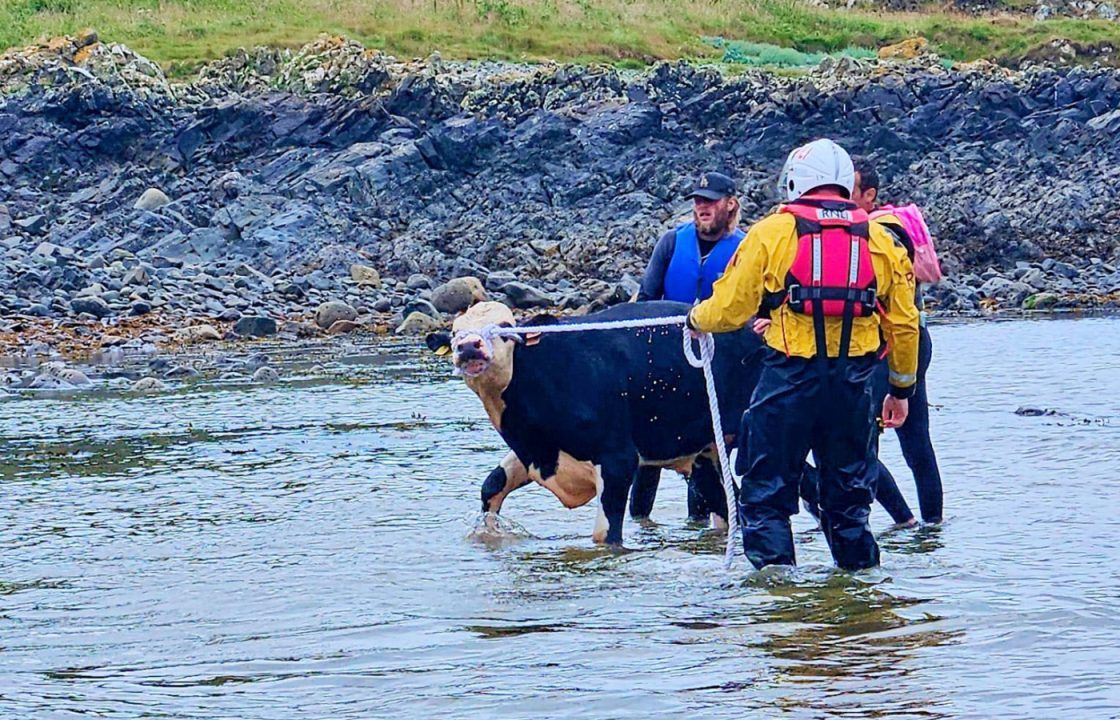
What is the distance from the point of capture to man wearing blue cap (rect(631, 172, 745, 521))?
348 inches

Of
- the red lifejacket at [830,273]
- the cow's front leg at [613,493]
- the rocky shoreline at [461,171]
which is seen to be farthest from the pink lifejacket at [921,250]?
the rocky shoreline at [461,171]

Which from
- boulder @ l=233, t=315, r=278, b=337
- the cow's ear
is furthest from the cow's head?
boulder @ l=233, t=315, r=278, b=337

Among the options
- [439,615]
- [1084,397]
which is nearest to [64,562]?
[439,615]

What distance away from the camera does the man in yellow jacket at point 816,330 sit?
21.7 feet

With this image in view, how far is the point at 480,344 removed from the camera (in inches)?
320

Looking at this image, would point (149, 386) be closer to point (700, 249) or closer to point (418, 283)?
point (700, 249)

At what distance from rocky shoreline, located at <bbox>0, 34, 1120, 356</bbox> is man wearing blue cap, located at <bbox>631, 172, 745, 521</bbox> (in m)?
15.3

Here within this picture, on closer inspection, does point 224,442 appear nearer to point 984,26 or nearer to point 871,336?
point 871,336

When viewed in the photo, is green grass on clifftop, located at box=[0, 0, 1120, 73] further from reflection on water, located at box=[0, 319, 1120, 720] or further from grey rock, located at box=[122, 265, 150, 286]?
reflection on water, located at box=[0, 319, 1120, 720]

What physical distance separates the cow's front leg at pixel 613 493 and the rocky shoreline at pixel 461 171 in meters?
15.9

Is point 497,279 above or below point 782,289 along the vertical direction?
below

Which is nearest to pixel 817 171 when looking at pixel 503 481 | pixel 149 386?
pixel 503 481

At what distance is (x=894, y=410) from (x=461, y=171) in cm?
2572

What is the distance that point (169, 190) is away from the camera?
103 ft
